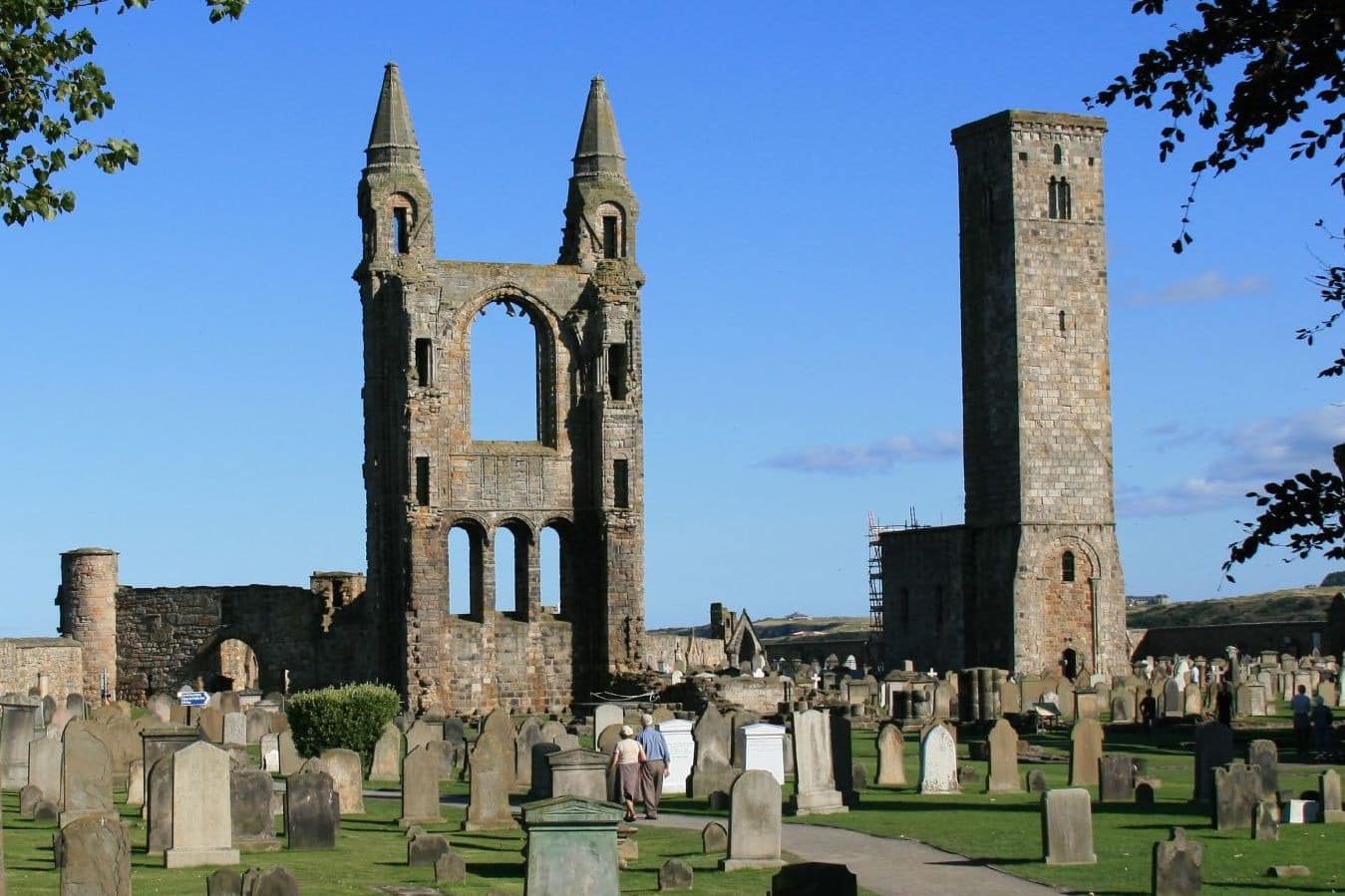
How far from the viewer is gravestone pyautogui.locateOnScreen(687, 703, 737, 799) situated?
30.4 metres

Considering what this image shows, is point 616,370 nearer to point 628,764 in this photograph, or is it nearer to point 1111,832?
point 628,764

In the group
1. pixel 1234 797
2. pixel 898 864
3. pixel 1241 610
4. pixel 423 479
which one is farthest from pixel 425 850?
pixel 1241 610

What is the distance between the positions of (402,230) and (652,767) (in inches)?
1114

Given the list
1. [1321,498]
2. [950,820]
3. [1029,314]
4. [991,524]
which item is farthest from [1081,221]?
[1321,498]

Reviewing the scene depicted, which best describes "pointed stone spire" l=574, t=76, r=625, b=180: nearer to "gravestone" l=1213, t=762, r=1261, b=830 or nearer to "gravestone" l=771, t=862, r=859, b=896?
"gravestone" l=1213, t=762, r=1261, b=830

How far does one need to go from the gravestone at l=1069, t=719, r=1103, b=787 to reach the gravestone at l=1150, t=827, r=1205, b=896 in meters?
9.75

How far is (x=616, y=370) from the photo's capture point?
54.2 meters

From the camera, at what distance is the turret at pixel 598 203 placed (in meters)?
54.6

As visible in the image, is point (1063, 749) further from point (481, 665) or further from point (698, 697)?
point (481, 665)

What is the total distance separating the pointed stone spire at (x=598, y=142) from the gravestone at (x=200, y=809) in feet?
113

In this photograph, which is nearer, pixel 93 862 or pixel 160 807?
pixel 93 862

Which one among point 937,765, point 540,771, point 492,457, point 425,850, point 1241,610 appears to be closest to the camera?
point 425,850

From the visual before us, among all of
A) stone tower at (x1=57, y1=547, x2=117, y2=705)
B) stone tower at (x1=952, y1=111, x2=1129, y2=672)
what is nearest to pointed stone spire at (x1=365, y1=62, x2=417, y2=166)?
stone tower at (x1=57, y1=547, x2=117, y2=705)

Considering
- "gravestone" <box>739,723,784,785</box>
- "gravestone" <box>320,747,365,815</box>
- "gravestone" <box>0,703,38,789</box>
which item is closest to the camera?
"gravestone" <box>320,747,365,815</box>
